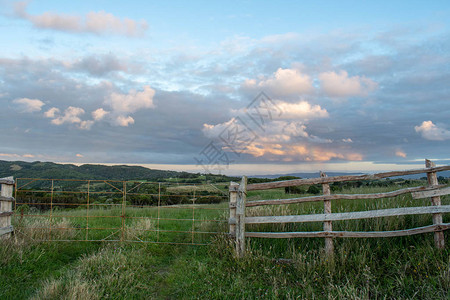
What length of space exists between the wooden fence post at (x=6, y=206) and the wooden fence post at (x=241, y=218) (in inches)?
271

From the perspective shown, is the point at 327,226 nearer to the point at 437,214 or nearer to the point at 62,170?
the point at 437,214

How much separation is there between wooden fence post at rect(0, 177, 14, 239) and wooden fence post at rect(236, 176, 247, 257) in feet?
22.6

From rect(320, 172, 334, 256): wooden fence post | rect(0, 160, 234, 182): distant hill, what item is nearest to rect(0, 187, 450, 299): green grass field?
rect(320, 172, 334, 256): wooden fence post

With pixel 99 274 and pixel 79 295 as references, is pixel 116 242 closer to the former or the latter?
pixel 99 274

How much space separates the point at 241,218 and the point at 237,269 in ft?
4.59

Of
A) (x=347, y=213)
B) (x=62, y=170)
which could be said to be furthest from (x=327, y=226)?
(x=62, y=170)

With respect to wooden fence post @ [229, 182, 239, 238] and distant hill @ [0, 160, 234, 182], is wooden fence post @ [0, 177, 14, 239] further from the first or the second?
distant hill @ [0, 160, 234, 182]

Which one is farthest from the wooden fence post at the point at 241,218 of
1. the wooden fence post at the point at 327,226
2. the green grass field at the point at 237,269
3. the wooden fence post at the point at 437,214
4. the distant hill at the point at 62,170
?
the distant hill at the point at 62,170

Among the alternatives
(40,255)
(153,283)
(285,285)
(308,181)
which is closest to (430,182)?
(308,181)

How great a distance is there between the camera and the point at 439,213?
23.5ft

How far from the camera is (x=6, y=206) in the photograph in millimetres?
8742

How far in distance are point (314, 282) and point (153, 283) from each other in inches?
140

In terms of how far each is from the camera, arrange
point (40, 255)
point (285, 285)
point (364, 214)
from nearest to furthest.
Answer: point (285, 285)
point (364, 214)
point (40, 255)

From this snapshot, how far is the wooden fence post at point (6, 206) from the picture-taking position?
852 centimetres
